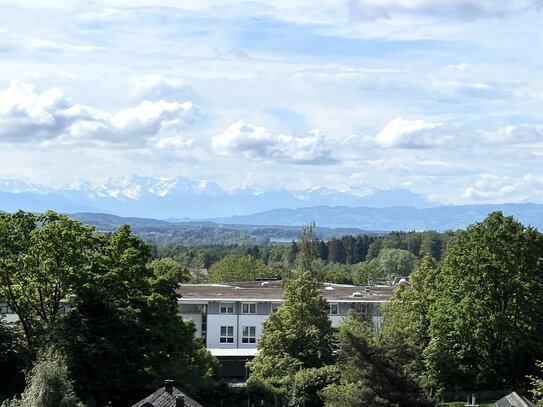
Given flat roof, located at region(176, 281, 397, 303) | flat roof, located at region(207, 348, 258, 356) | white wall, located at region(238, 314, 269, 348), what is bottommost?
flat roof, located at region(207, 348, 258, 356)

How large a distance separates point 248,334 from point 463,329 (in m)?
34.7

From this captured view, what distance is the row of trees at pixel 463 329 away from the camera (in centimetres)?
4778

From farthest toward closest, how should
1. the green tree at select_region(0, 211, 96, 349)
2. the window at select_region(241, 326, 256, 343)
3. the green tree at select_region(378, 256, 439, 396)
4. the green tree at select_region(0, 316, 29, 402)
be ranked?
1. the window at select_region(241, 326, 256, 343)
2. the green tree at select_region(378, 256, 439, 396)
3. the green tree at select_region(0, 316, 29, 402)
4. the green tree at select_region(0, 211, 96, 349)

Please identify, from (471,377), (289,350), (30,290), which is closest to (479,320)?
(471,377)

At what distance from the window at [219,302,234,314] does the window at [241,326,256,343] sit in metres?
1.83

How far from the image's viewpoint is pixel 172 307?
1861 inches

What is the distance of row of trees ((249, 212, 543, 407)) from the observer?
47781mm

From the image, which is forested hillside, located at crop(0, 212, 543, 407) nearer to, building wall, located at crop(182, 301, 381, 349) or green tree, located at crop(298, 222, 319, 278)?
building wall, located at crop(182, 301, 381, 349)

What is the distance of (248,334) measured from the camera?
3162 inches

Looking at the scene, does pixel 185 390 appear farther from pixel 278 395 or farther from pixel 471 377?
pixel 471 377

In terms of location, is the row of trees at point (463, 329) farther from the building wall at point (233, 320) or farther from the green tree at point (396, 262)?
the green tree at point (396, 262)

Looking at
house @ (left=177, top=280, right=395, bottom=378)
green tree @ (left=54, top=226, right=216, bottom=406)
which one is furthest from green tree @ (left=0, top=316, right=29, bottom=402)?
house @ (left=177, top=280, right=395, bottom=378)

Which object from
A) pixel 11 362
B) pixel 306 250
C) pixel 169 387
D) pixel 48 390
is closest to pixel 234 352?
pixel 11 362

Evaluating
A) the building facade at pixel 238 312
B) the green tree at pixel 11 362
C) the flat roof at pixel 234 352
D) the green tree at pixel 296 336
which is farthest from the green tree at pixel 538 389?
the building facade at pixel 238 312
